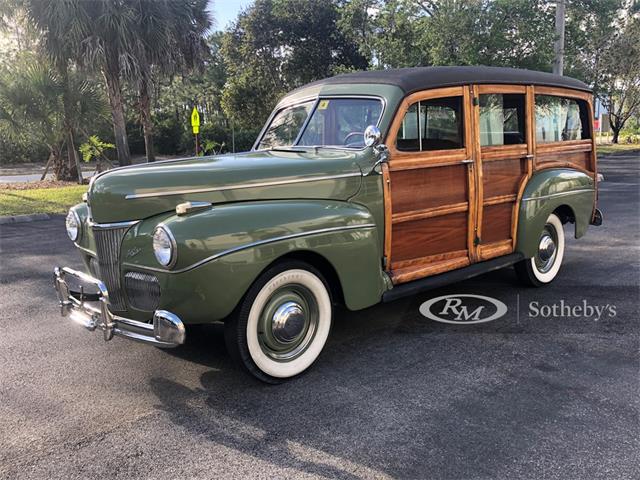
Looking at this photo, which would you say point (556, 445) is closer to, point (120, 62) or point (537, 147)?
point (537, 147)

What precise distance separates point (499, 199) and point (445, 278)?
3.17 feet

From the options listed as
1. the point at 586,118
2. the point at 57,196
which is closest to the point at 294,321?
the point at 586,118

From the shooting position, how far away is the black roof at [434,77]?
420cm

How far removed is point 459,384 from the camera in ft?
11.3

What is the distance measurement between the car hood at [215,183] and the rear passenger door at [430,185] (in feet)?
1.56

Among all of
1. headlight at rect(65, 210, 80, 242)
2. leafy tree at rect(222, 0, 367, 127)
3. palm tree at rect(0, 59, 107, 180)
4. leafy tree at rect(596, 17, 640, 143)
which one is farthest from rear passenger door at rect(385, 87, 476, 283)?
leafy tree at rect(596, 17, 640, 143)

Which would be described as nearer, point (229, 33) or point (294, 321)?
point (294, 321)

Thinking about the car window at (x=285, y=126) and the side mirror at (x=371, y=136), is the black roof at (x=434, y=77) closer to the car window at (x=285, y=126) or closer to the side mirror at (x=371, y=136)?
the car window at (x=285, y=126)

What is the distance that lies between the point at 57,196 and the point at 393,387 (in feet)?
39.9

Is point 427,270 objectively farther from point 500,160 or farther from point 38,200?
point 38,200

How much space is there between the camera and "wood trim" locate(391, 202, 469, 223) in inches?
163

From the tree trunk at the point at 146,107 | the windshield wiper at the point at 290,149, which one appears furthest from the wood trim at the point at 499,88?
the tree trunk at the point at 146,107

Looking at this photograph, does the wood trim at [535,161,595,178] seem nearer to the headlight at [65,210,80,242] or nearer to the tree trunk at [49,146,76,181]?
the headlight at [65,210,80,242]

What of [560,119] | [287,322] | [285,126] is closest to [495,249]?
[560,119]
